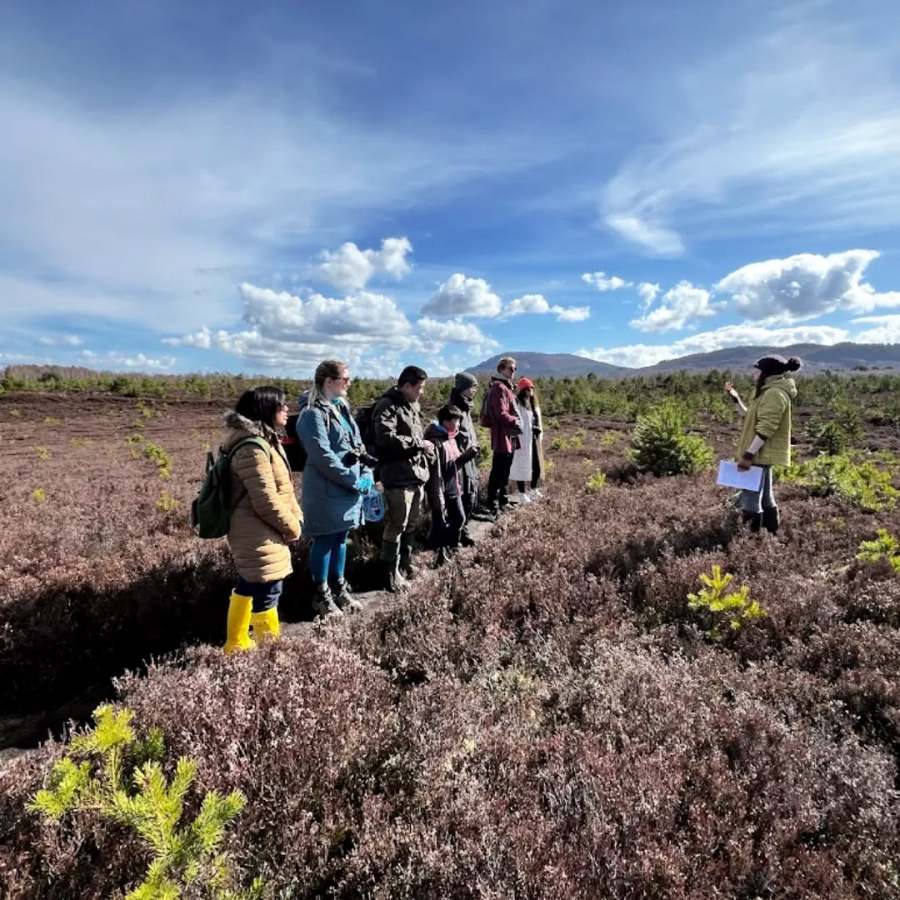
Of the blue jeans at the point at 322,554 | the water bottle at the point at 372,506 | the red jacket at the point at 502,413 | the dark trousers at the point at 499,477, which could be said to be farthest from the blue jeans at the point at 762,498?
the blue jeans at the point at 322,554

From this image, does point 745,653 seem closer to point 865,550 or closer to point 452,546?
point 865,550

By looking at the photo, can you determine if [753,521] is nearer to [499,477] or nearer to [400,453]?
[499,477]

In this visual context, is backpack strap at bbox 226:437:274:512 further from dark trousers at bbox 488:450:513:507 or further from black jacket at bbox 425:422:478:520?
dark trousers at bbox 488:450:513:507

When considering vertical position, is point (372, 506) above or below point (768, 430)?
below

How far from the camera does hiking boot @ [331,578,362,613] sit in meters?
5.14

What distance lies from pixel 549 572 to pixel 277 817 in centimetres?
384

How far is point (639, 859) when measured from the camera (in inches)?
88.4

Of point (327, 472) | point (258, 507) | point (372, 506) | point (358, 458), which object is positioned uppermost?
point (358, 458)

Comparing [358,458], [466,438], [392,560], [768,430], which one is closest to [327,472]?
[358,458]

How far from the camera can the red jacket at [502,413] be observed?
806 cm

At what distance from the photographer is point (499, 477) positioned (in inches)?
344

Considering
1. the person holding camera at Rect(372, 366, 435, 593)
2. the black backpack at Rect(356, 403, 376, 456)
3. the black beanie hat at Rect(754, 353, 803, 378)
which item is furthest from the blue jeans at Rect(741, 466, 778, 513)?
the black backpack at Rect(356, 403, 376, 456)

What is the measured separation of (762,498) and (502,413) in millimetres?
3541

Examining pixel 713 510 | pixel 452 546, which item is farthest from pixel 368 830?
pixel 713 510
